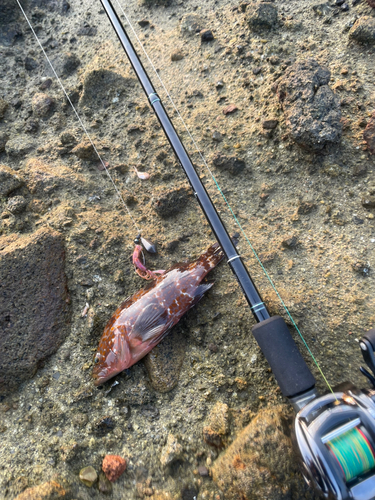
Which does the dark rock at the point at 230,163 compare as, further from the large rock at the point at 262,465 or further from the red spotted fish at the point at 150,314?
the large rock at the point at 262,465

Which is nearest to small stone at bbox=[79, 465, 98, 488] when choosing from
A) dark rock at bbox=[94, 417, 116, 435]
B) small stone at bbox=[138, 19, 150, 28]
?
dark rock at bbox=[94, 417, 116, 435]

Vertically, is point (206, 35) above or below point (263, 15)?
above

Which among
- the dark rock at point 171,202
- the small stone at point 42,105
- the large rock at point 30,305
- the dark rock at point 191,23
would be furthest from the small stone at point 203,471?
the dark rock at point 191,23

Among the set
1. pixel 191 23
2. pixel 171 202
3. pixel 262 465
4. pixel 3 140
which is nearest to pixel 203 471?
pixel 262 465

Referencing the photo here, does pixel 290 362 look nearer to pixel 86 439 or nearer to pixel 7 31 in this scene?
pixel 86 439

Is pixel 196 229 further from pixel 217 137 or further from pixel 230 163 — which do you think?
pixel 217 137

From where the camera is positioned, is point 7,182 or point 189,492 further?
point 7,182
